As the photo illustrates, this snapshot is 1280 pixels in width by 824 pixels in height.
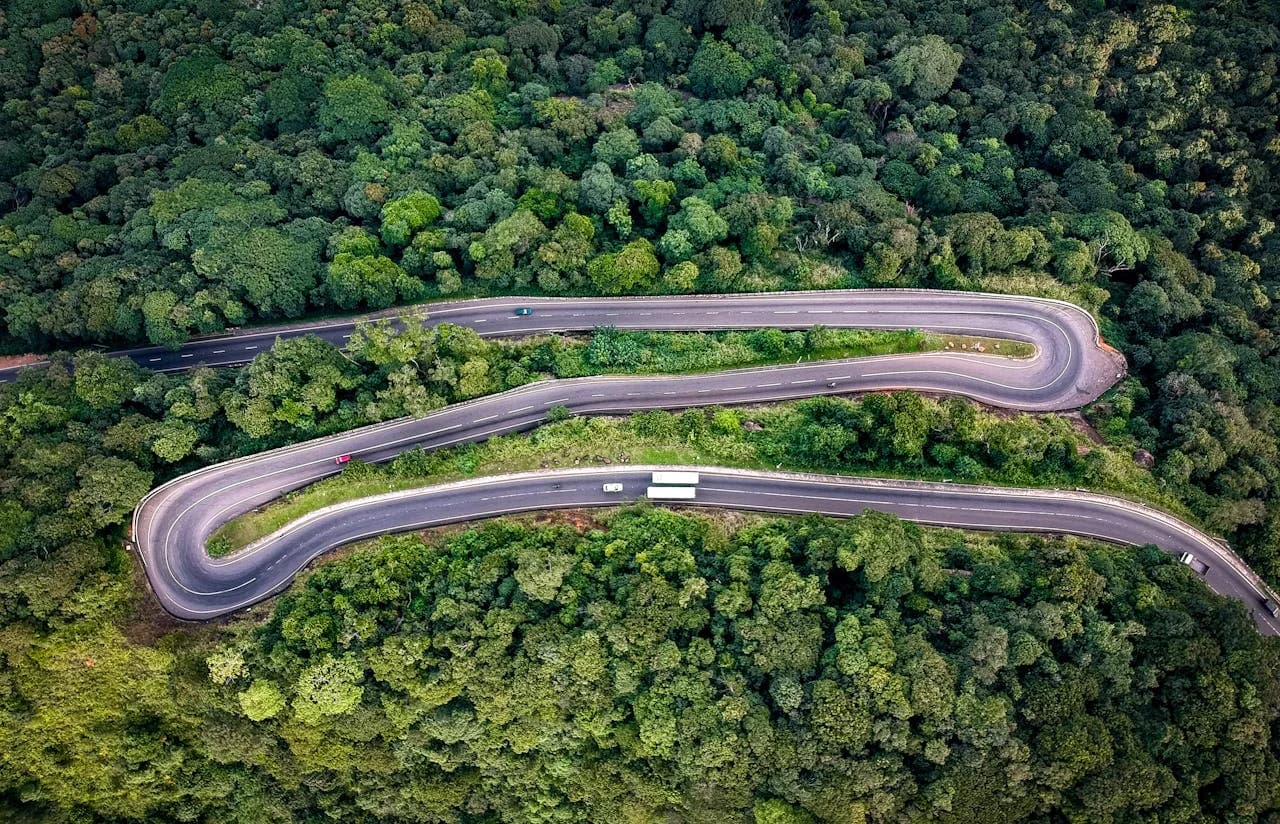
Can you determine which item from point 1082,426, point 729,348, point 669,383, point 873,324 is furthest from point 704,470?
point 1082,426

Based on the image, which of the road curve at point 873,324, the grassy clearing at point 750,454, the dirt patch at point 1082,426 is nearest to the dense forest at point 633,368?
the grassy clearing at point 750,454

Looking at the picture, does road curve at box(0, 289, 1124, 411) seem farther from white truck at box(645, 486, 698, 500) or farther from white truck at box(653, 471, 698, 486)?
white truck at box(645, 486, 698, 500)

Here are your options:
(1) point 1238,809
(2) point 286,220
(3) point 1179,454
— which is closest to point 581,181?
(2) point 286,220

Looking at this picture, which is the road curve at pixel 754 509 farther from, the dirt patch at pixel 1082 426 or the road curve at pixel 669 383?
the dirt patch at pixel 1082 426

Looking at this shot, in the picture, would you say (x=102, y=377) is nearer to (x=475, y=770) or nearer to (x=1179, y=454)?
(x=475, y=770)

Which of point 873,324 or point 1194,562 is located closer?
point 1194,562

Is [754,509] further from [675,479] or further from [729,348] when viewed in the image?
[729,348]
